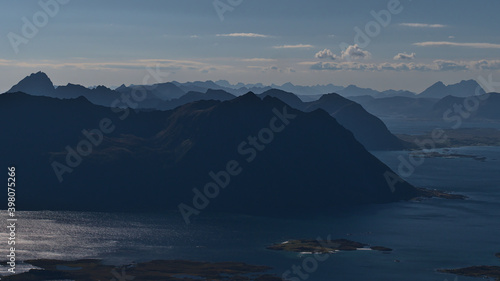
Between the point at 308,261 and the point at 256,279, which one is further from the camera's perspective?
the point at 308,261

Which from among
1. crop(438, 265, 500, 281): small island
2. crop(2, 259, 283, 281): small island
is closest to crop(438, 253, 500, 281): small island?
crop(438, 265, 500, 281): small island

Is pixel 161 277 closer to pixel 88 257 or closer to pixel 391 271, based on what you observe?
pixel 88 257

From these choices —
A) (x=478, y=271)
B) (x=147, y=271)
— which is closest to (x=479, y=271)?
(x=478, y=271)

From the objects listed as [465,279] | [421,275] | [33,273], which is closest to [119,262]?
[33,273]

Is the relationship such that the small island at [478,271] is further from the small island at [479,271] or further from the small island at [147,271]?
the small island at [147,271]

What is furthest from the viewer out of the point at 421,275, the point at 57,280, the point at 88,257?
the point at 88,257

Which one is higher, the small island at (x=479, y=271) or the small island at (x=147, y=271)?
the small island at (x=147, y=271)

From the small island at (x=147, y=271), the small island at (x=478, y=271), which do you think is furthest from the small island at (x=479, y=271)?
the small island at (x=147, y=271)

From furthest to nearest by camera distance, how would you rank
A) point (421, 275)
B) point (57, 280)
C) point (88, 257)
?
point (88, 257) < point (421, 275) < point (57, 280)
